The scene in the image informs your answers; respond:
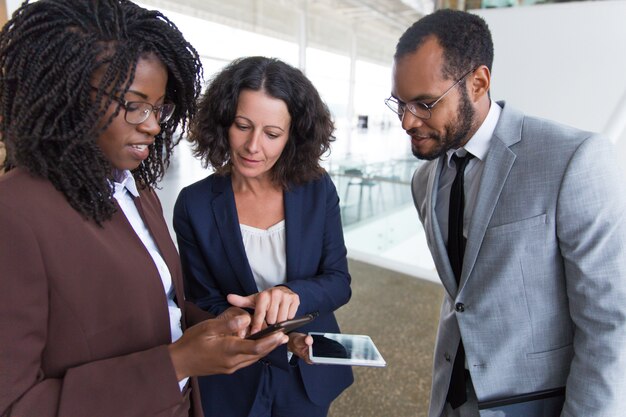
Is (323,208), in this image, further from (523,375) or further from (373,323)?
(373,323)

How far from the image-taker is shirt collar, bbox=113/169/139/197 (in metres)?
1.01

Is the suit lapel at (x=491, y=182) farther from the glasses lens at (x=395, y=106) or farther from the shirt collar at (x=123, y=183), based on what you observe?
the shirt collar at (x=123, y=183)

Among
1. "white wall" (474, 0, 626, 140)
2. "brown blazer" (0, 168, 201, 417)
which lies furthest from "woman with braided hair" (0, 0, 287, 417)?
Result: "white wall" (474, 0, 626, 140)

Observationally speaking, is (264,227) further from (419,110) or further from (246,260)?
(419,110)

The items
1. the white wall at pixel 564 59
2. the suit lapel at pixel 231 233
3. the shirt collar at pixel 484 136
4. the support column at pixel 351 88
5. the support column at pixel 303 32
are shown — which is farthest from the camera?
the support column at pixel 351 88

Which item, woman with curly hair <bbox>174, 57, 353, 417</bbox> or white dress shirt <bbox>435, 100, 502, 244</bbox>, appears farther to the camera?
woman with curly hair <bbox>174, 57, 353, 417</bbox>

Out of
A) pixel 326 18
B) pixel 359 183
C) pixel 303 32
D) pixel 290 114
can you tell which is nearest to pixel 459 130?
pixel 290 114

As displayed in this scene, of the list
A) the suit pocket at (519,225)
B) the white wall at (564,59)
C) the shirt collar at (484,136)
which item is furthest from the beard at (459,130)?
the white wall at (564,59)

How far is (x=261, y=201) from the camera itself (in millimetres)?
1611

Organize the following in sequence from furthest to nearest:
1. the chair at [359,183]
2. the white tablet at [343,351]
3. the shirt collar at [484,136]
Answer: the chair at [359,183] < the shirt collar at [484,136] < the white tablet at [343,351]

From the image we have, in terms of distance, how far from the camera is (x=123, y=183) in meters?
1.03

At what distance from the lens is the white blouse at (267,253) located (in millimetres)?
1529

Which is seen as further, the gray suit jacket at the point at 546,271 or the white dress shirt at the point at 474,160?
the white dress shirt at the point at 474,160

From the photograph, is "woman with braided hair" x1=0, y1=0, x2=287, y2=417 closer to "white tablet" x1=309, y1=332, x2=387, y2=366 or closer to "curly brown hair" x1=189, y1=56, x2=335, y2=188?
"white tablet" x1=309, y1=332, x2=387, y2=366
